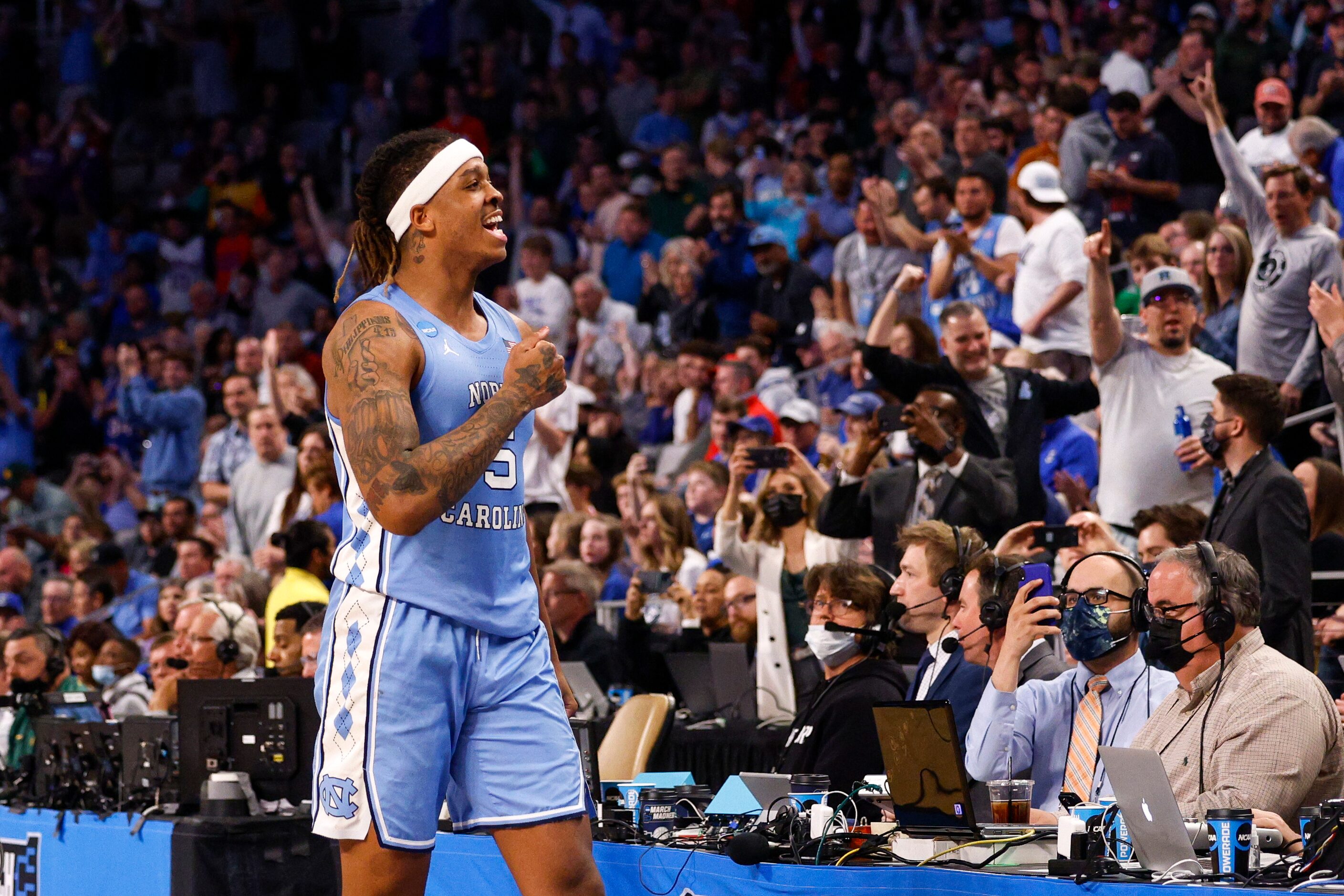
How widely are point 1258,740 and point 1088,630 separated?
30.1 inches

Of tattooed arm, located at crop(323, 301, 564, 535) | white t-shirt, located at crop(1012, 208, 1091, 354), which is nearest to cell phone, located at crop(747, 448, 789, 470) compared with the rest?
white t-shirt, located at crop(1012, 208, 1091, 354)

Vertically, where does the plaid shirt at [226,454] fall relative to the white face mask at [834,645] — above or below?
above

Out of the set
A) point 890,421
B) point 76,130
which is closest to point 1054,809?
Answer: point 890,421

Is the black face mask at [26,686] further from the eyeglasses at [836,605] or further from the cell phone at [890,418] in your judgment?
the cell phone at [890,418]

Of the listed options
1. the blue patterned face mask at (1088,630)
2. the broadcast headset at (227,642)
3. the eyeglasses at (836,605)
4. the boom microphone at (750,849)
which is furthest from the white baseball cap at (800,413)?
the boom microphone at (750,849)

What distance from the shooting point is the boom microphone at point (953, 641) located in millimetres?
5547

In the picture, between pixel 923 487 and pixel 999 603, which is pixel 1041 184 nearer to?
pixel 923 487

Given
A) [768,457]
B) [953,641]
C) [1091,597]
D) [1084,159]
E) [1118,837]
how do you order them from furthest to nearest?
[1084,159] → [768,457] → [953,641] → [1091,597] → [1118,837]

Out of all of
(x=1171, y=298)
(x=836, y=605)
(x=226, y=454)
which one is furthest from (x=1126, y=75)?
(x=836, y=605)

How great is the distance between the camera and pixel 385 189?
3779mm

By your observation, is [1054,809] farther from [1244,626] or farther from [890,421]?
[890,421]

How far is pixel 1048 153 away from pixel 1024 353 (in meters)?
2.49

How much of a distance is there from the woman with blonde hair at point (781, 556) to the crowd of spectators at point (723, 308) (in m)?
0.03

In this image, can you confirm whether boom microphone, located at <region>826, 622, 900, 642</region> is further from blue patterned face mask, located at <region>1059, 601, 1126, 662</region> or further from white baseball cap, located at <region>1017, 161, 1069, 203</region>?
white baseball cap, located at <region>1017, 161, 1069, 203</region>
